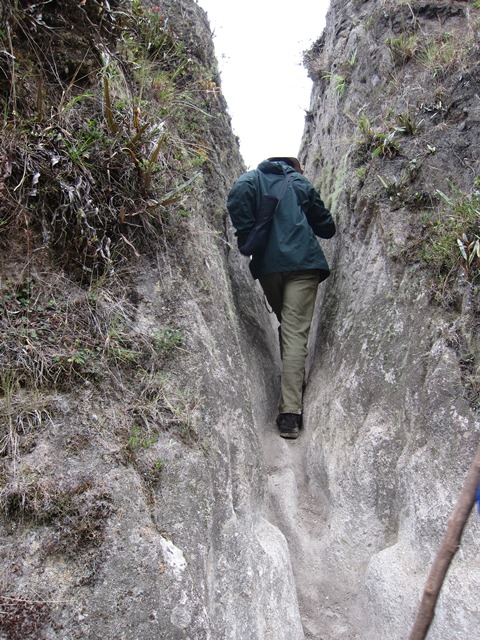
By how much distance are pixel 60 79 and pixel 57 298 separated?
7.54 ft

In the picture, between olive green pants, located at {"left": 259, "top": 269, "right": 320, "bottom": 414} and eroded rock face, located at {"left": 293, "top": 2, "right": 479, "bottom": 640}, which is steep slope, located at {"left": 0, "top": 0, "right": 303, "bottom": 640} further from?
eroded rock face, located at {"left": 293, "top": 2, "right": 479, "bottom": 640}

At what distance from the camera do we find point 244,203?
608cm

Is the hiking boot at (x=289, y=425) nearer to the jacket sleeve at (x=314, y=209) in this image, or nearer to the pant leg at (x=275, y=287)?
the pant leg at (x=275, y=287)

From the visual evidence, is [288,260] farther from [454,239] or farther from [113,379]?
[113,379]

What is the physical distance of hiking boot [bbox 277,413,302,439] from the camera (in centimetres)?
592

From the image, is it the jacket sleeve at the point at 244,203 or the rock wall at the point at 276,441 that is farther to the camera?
Result: the jacket sleeve at the point at 244,203

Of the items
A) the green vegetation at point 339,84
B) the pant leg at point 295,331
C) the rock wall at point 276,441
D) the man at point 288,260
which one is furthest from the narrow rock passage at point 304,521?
the green vegetation at point 339,84

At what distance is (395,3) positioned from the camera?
774 cm

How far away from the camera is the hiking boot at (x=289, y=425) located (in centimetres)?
592

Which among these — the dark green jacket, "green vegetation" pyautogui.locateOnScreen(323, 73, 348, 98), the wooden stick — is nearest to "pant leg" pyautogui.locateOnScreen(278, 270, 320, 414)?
the dark green jacket

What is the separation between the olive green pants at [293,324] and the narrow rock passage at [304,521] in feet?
1.16

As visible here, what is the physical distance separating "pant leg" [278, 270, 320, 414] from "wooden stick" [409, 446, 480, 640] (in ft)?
15.4

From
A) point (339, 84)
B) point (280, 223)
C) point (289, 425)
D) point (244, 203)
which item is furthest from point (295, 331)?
point (339, 84)

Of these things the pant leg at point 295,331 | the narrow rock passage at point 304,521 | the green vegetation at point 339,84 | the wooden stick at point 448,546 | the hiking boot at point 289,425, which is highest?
the green vegetation at point 339,84
